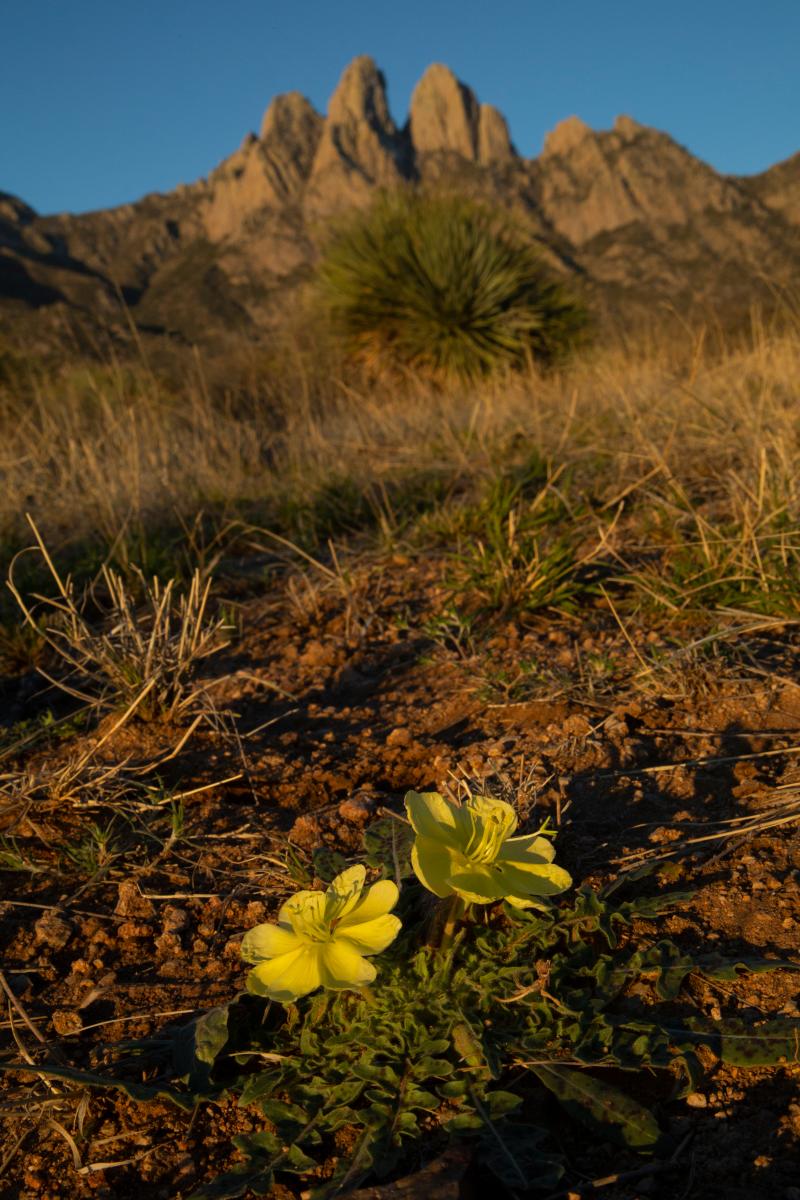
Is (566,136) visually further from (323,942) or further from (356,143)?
(323,942)

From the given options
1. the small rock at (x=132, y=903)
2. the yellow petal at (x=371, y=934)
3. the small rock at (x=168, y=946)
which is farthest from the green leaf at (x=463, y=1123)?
the small rock at (x=132, y=903)

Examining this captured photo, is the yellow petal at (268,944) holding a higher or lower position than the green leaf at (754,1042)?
higher

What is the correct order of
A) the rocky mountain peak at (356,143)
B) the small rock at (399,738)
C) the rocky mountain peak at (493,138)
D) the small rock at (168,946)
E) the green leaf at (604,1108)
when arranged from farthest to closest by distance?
the rocky mountain peak at (493,138) < the rocky mountain peak at (356,143) < the small rock at (399,738) < the small rock at (168,946) < the green leaf at (604,1108)

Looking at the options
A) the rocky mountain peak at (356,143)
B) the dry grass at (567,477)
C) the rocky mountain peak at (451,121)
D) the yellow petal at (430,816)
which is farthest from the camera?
the rocky mountain peak at (451,121)

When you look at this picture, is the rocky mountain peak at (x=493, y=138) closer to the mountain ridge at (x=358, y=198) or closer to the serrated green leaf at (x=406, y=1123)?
the mountain ridge at (x=358, y=198)

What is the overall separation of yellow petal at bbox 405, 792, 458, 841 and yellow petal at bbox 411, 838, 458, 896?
0.04ft

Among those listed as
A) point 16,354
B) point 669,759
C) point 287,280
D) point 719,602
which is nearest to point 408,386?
point 16,354

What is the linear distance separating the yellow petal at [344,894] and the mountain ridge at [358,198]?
4272 cm

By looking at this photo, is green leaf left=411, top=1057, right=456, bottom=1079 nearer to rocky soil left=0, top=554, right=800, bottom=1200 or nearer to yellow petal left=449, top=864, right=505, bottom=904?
rocky soil left=0, top=554, right=800, bottom=1200

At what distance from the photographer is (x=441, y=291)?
8.50 meters

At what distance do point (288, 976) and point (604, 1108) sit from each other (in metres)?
0.42

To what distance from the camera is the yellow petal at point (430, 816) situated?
117 centimetres

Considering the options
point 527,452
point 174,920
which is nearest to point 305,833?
point 174,920

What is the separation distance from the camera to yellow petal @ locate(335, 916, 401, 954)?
1.11 meters
